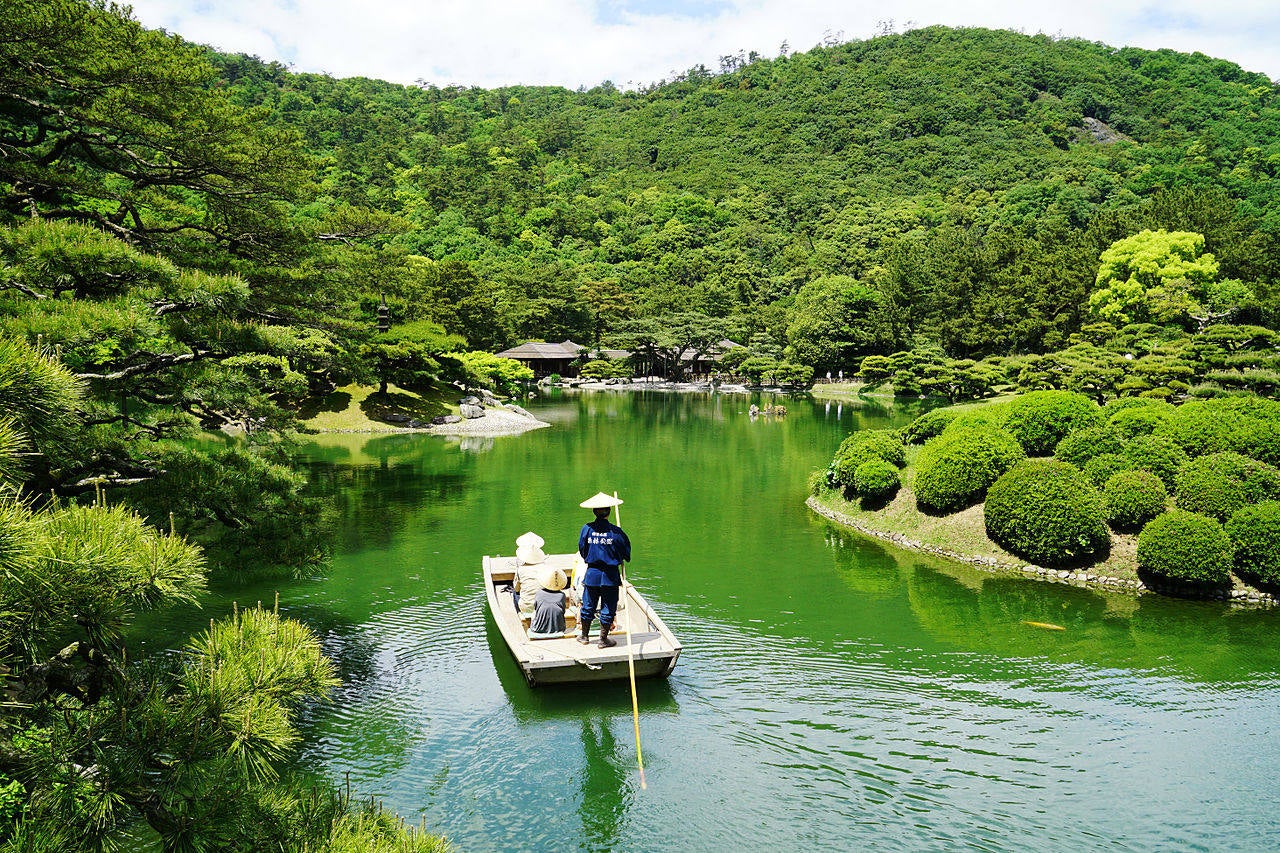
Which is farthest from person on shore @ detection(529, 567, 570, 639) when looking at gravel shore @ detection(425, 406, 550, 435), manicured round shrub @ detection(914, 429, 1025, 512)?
gravel shore @ detection(425, 406, 550, 435)

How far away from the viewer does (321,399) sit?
30.8 m

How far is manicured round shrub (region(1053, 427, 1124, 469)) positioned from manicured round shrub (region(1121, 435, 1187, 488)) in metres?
0.29

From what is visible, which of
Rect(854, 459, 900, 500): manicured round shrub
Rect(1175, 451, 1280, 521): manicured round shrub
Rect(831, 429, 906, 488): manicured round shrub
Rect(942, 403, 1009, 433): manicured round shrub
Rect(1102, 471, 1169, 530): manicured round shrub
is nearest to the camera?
Rect(1175, 451, 1280, 521): manicured round shrub

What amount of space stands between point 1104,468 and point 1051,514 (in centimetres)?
159

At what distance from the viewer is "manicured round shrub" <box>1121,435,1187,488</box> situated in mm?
12484

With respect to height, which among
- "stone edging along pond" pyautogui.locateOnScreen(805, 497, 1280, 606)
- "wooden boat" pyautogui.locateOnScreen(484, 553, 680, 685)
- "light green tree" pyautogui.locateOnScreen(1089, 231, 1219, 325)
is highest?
"light green tree" pyautogui.locateOnScreen(1089, 231, 1219, 325)

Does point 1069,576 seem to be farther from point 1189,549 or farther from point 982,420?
point 982,420

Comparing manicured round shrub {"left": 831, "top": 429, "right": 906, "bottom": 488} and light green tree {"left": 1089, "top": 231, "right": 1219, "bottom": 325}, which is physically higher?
light green tree {"left": 1089, "top": 231, "right": 1219, "bottom": 325}

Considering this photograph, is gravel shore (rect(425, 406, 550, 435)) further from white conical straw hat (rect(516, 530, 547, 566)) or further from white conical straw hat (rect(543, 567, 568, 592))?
white conical straw hat (rect(543, 567, 568, 592))

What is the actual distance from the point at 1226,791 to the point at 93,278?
10.0 metres

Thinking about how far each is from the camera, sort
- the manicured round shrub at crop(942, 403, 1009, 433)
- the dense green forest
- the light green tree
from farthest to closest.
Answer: the light green tree, the manicured round shrub at crop(942, 403, 1009, 433), the dense green forest

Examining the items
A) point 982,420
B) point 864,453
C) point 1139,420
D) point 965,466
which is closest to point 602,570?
point 965,466

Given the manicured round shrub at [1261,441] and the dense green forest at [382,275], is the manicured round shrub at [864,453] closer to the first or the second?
the manicured round shrub at [1261,441]

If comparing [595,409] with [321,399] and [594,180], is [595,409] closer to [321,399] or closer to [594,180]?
[321,399]
